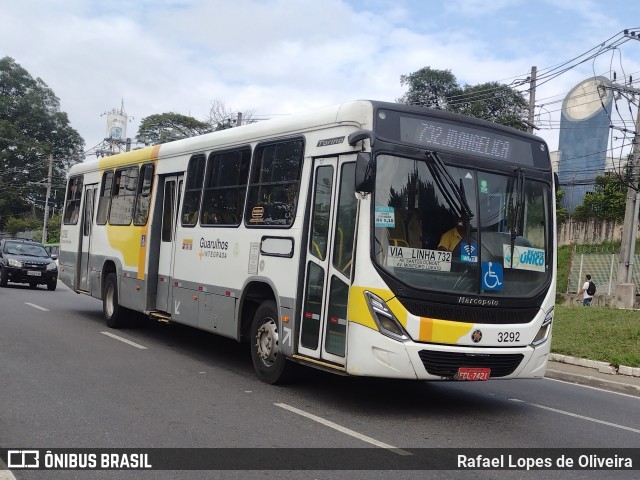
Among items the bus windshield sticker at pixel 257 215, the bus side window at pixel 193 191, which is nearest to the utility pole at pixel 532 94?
the bus side window at pixel 193 191

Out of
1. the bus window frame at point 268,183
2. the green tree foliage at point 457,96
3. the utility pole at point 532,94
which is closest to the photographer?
the bus window frame at point 268,183

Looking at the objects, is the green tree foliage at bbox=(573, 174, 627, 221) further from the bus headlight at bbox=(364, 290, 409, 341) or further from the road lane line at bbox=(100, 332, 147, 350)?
the bus headlight at bbox=(364, 290, 409, 341)

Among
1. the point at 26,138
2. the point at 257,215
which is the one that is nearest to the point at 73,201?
the point at 257,215

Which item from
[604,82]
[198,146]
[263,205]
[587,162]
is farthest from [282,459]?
[587,162]

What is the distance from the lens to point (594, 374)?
11828 mm

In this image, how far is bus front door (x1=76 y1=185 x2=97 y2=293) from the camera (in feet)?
49.2

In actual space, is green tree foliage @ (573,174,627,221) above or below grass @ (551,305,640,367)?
above

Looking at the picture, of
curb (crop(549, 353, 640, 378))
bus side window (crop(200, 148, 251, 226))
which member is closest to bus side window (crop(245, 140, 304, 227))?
bus side window (crop(200, 148, 251, 226))

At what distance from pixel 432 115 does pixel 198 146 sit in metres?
4.42

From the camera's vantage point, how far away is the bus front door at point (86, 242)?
1498 cm

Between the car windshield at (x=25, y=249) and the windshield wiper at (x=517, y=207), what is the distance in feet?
67.2

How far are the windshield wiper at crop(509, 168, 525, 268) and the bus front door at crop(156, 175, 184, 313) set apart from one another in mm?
5657
